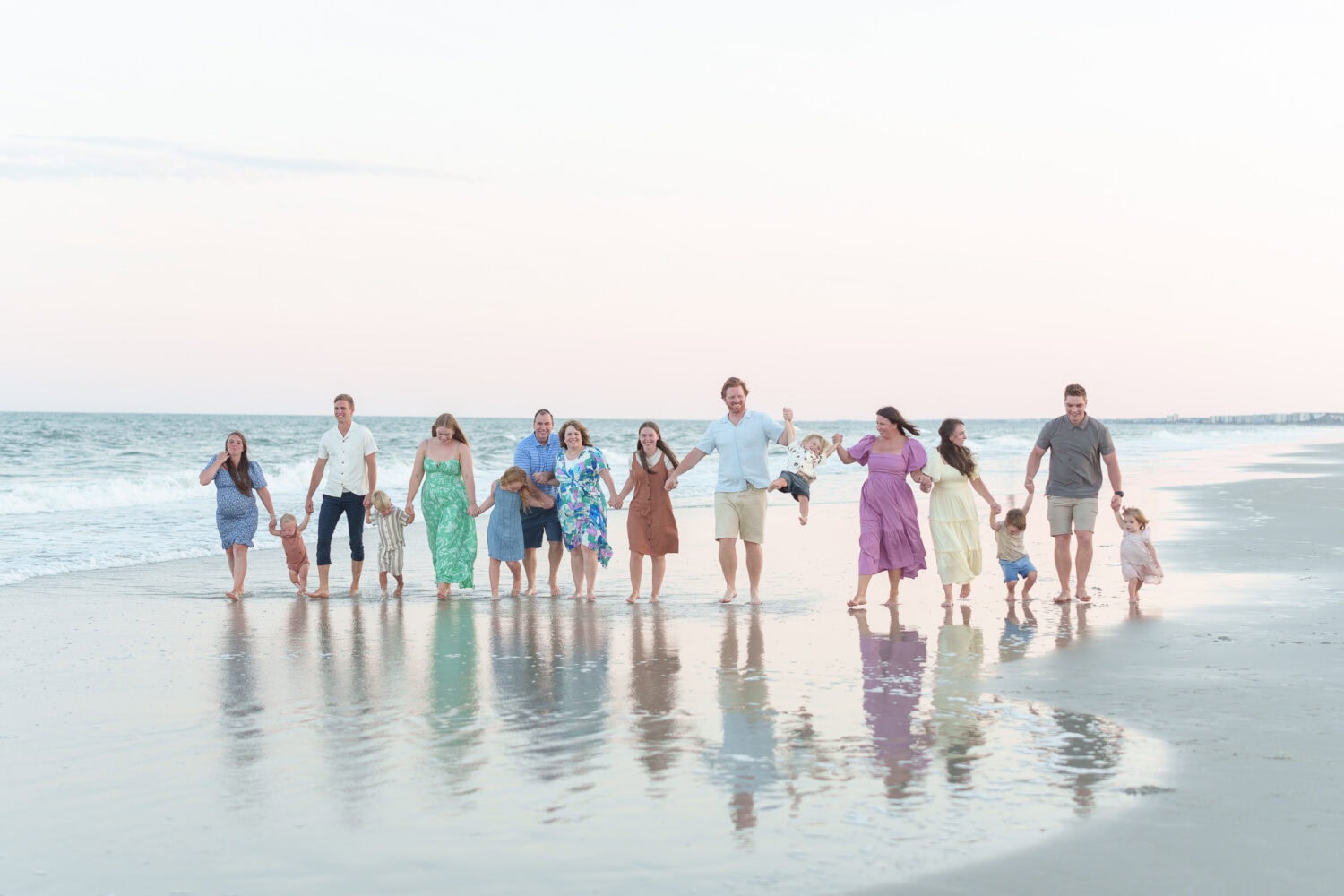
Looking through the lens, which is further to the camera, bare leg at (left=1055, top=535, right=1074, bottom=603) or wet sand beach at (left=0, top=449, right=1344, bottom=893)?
bare leg at (left=1055, top=535, right=1074, bottom=603)

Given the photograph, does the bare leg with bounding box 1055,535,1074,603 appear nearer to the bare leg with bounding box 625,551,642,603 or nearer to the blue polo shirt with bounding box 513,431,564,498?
the bare leg with bounding box 625,551,642,603

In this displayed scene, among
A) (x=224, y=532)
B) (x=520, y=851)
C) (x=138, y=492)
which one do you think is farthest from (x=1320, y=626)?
(x=138, y=492)

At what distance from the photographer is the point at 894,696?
6551 millimetres

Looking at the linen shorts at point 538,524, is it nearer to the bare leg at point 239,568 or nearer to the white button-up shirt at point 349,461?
the white button-up shirt at point 349,461

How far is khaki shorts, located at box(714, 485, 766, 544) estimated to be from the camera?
10.5m

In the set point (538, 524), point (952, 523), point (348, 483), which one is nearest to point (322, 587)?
point (348, 483)

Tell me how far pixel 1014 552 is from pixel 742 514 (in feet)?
7.24

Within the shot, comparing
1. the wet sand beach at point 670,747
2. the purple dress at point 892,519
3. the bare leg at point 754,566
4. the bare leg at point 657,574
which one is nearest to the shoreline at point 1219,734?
the wet sand beach at point 670,747

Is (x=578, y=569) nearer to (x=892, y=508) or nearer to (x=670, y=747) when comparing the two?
(x=892, y=508)

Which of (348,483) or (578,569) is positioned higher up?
(348,483)

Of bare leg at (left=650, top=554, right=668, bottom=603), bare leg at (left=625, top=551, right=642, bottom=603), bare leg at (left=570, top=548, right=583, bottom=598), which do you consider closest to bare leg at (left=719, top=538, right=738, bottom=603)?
bare leg at (left=650, top=554, right=668, bottom=603)

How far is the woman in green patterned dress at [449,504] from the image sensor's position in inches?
431

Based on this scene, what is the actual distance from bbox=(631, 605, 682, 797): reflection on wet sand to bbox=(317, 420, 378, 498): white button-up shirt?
3182mm

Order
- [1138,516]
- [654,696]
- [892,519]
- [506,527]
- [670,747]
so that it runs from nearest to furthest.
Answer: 1. [670,747]
2. [654,696]
3. [1138,516]
4. [892,519]
5. [506,527]
